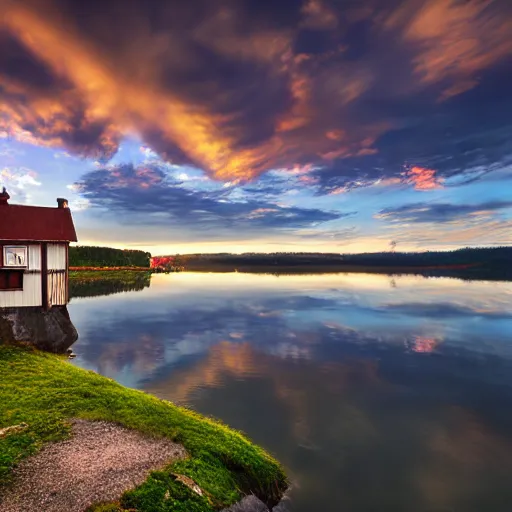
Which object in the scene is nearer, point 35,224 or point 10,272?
point 10,272

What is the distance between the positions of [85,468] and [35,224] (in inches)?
906

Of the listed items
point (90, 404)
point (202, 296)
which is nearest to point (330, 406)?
point (90, 404)

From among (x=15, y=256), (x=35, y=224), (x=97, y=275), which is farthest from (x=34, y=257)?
(x=97, y=275)

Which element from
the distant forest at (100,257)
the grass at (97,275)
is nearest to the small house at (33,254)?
the grass at (97,275)

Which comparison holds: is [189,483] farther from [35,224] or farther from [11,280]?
[35,224]

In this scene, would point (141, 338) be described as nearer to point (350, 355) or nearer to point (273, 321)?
point (273, 321)

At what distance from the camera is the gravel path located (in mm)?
10766

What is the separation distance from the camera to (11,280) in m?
27.9

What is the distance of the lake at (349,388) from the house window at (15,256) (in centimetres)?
1184

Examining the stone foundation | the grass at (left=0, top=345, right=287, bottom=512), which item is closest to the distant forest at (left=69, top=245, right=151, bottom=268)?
the stone foundation

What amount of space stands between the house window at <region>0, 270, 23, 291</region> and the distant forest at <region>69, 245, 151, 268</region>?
136231mm

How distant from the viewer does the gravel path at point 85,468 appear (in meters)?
10.8

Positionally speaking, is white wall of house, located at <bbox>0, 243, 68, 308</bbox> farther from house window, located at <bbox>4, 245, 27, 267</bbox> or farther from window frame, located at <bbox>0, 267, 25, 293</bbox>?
house window, located at <bbox>4, 245, 27, 267</bbox>

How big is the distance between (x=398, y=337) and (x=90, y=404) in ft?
138
